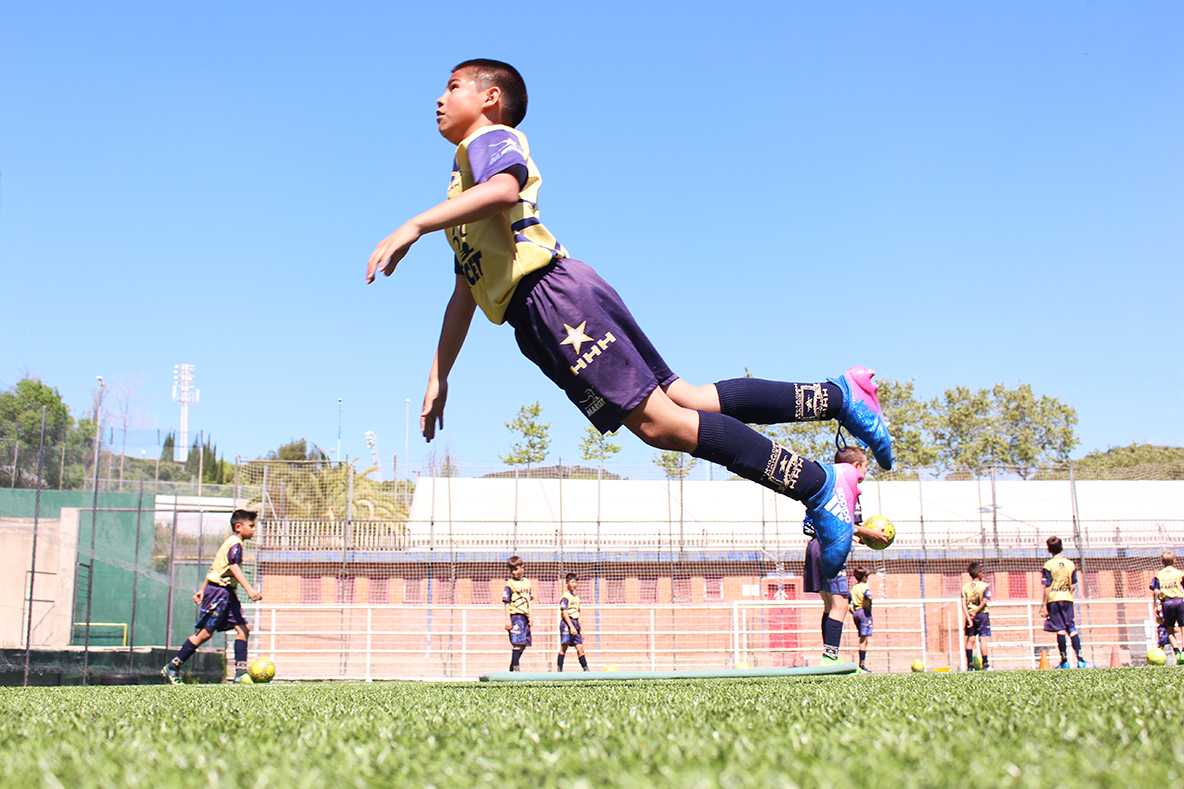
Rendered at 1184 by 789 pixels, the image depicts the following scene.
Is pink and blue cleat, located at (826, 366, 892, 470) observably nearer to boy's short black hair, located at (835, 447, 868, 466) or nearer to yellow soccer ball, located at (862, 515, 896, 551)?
yellow soccer ball, located at (862, 515, 896, 551)

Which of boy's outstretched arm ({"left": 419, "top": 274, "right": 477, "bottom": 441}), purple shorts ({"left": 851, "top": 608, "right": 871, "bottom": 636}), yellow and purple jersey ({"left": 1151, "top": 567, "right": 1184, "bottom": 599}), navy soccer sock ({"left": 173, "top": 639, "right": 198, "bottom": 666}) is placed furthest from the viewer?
purple shorts ({"left": 851, "top": 608, "right": 871, "bottom": 636})

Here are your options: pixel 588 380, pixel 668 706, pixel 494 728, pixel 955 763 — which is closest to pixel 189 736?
pixel 494 728

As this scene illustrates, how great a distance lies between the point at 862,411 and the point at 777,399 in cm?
32

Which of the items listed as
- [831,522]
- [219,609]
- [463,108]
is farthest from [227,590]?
[831,522]

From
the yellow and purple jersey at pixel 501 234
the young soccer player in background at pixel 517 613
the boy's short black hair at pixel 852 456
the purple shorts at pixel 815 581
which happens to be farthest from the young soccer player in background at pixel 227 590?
the yellow and purple jersey at pixel 501 234

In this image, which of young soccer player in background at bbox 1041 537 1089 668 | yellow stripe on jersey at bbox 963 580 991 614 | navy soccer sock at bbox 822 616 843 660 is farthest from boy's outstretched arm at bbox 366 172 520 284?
yellow stripe on jersey at bbox 963 580 991 614

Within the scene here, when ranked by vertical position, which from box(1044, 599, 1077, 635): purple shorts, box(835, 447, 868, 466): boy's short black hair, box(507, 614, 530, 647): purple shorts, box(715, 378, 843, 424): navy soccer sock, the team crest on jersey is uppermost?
the team crest on jersey

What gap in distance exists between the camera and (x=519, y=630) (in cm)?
1318

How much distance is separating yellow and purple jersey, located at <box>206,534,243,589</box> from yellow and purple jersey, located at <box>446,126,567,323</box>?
580 centimetres

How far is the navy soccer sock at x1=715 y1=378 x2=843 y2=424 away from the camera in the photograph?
3.29 m

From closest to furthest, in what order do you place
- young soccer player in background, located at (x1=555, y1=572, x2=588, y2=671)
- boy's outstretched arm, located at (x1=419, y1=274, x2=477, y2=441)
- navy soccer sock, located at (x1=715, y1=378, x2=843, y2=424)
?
navy soccer sock, located at (x1=715, y1=378, x2=843, y2=424) → boy's outstretched arm, located at (x1=419, y1=274, x2=477, y2=441) → young soccer player in background, located at (x1=555, y1=572, x2=588, y2=671)

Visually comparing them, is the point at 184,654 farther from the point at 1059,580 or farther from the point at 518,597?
the point at 1059,580

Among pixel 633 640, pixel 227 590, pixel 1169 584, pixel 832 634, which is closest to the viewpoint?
pixel 832 634

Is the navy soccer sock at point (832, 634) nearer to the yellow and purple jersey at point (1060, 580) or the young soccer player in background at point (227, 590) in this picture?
the yellow and purple jersey at point (1060, 580)
